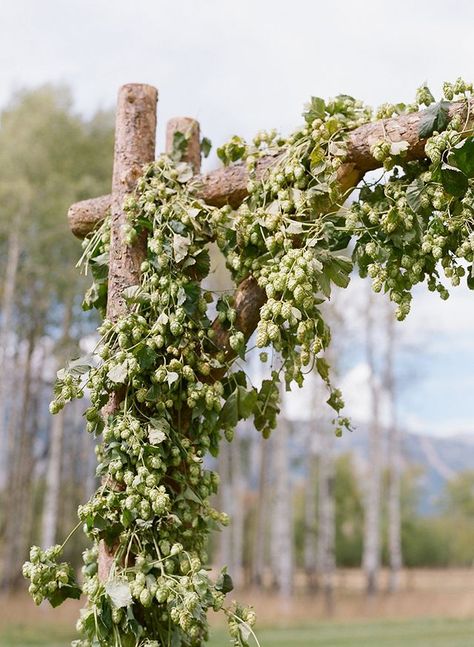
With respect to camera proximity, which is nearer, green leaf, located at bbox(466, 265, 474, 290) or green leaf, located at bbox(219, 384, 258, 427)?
A: green leaf, located at bbox(466, 265, 474, 290)

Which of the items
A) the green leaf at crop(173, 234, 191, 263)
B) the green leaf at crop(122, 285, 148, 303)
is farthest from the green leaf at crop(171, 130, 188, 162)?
the green leaf at crop(122, 285, 148, 303)

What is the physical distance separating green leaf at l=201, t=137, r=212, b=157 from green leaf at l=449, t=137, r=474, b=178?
110 centimetres

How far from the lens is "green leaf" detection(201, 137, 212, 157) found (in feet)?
9.80

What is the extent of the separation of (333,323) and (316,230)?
12.0 m

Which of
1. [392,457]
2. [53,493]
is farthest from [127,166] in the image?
[392,457]

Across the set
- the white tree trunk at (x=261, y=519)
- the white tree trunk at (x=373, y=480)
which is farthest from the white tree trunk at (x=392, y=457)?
the white tree trunk at (x=261, y=519)

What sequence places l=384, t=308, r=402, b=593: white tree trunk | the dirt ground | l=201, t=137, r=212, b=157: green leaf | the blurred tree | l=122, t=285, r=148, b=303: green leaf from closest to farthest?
l=122, t=285, r=148, b=303: green leaf
l=201, t=137, r=212, b=157: green leaf
the dirt ground
the blurred tree
l=384, t=308, r=402, b=593: white tree trunk

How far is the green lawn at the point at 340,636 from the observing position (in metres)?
9.05

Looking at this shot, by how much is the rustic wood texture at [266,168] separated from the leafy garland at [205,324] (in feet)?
0.12

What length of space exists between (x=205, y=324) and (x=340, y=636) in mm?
8201

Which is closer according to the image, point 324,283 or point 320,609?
point 324,283

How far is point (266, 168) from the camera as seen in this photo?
2.54m

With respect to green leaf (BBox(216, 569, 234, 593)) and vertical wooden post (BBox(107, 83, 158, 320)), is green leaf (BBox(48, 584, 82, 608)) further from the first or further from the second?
vertical wooden post (BBox(107, 83, 158, 320))

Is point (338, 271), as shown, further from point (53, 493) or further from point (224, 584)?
point (53, 493)
